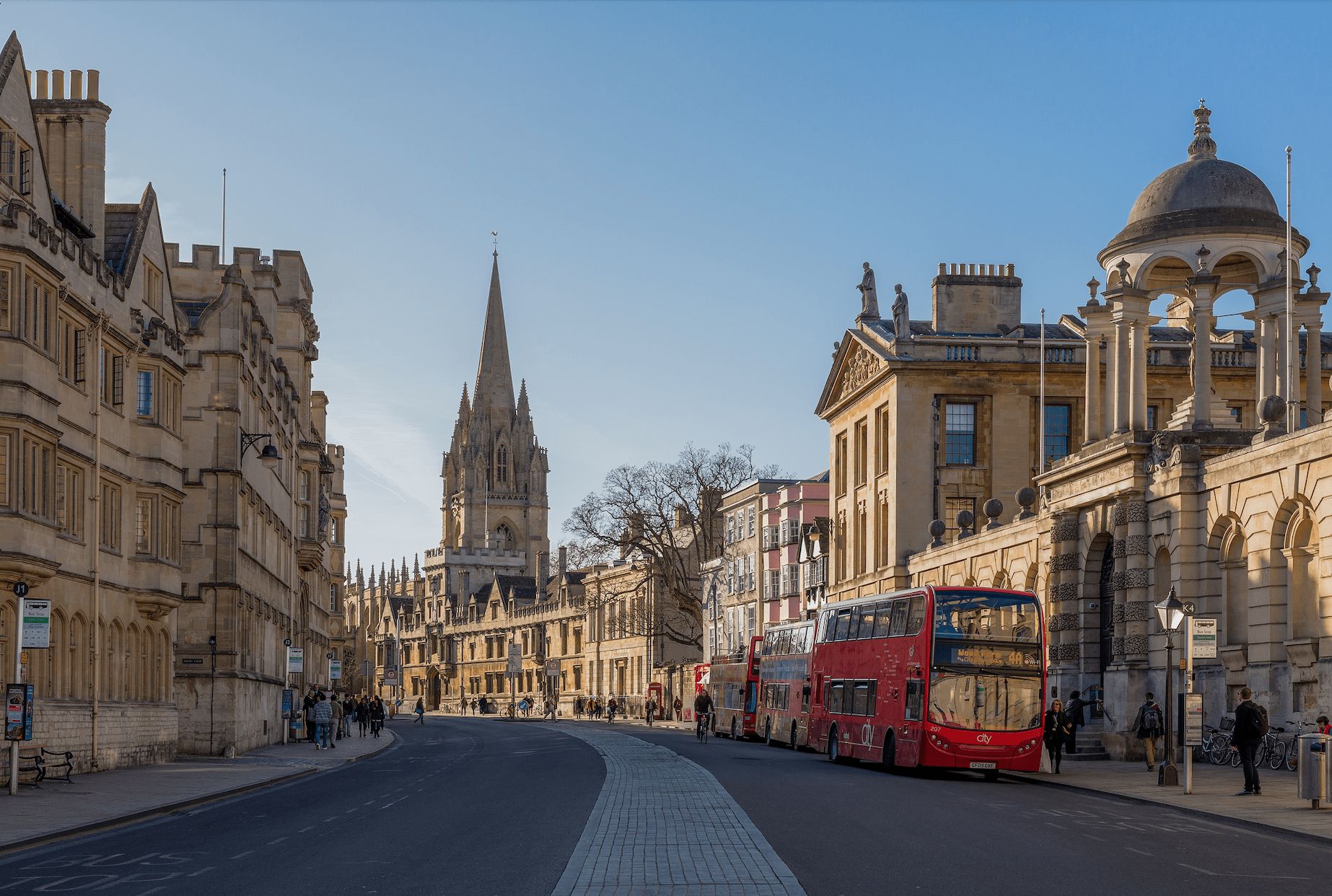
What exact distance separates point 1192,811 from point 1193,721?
10.5 ft

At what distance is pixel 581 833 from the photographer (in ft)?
64.0

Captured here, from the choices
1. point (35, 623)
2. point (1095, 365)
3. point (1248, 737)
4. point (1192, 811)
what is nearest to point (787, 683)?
point (1095, 365)

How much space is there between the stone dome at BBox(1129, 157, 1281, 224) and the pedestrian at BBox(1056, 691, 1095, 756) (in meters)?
13.3

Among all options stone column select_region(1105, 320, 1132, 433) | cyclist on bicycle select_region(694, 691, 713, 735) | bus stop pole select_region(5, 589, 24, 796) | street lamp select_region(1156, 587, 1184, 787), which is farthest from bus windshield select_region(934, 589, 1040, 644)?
cyclist on bicycle select_region(694, 691, 713, 735)

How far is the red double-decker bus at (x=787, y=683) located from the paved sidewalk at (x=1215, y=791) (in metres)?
9.67

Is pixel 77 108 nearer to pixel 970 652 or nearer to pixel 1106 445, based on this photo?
pixel 970 652

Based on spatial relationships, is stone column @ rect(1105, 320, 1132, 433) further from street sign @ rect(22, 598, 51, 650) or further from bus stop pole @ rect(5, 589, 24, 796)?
bus stop pole @ rect(5, 589, 24, 796)

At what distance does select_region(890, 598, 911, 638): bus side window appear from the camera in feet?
113

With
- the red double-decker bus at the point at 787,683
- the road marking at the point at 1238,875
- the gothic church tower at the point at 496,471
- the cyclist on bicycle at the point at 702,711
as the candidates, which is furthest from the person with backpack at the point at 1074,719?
the gothic church tower at the point at 496,471

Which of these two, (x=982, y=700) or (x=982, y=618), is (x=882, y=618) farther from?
(x=982, y=700)

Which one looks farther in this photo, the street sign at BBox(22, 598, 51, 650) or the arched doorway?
the arched doorway

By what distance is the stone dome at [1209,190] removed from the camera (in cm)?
4216

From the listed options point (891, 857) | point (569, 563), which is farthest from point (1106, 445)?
point (569, 563)

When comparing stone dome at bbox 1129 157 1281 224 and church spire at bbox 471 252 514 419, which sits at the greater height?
church spire at bbox 471 252 514 419
